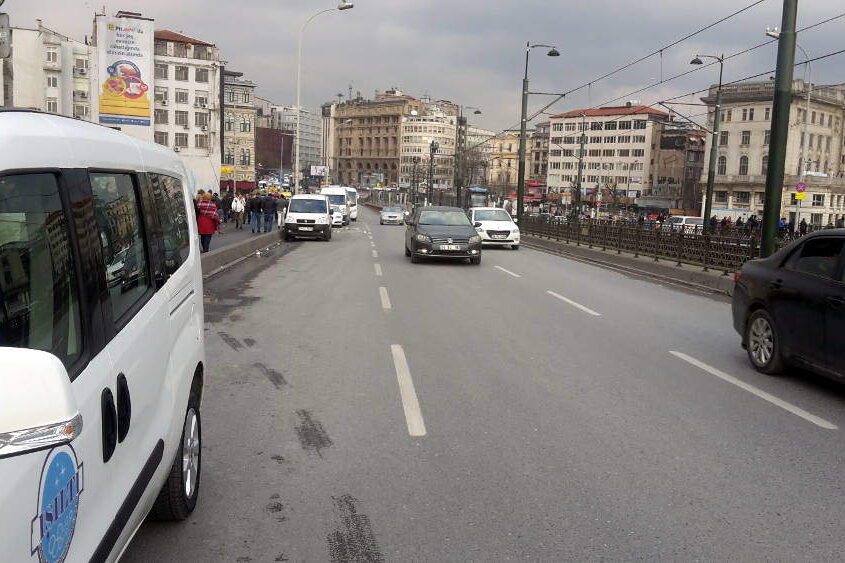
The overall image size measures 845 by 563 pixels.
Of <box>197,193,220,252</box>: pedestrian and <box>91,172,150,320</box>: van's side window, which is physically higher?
<box>91,172,150,320</box>: van's side window

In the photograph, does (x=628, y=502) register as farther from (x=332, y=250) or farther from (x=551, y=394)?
(x=332, y=250)

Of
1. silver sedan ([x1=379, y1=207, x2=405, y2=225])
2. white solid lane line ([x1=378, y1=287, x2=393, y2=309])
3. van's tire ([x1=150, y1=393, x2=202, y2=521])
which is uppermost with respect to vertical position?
van's tire ([x1=150, y1=393, x2=202, y2=521])

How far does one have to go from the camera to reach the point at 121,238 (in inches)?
120

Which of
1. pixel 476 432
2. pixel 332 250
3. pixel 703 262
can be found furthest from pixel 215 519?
pixel 332 250

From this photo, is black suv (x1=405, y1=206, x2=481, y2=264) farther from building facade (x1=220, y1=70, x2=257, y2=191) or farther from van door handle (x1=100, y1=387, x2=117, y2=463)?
building facade (x1=220, y1=70, x2=257, y2=191)

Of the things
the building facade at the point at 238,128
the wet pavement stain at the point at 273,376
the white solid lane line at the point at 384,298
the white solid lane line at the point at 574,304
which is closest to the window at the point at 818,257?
the white solid lane line at the point at 574,304

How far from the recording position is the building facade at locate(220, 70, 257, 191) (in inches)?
4601

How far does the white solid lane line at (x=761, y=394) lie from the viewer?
5955 millimetres

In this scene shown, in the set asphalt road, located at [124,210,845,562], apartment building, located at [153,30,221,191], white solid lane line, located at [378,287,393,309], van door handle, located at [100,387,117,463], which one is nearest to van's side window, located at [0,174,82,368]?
van door handle, located at [100,387,117,463]

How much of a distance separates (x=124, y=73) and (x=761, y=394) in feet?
92.8

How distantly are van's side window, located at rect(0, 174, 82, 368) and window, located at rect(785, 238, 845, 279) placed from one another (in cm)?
651

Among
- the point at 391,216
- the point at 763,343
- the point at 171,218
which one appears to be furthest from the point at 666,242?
the point at 391,216

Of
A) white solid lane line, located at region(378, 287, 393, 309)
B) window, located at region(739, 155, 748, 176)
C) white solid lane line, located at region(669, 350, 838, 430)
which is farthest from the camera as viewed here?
window, located at region(739, 155, 748, 176)

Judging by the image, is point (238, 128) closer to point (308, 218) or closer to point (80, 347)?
point (308, 218)
